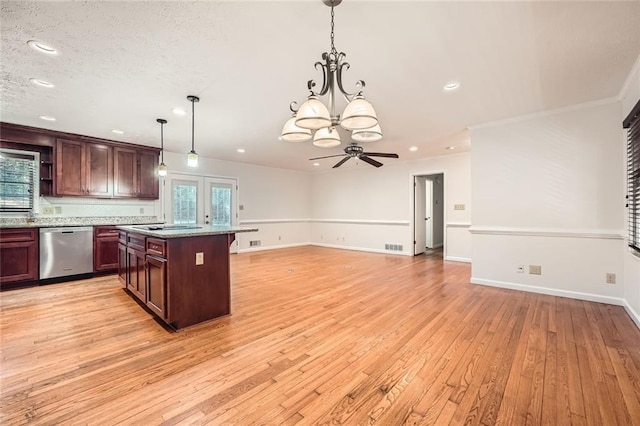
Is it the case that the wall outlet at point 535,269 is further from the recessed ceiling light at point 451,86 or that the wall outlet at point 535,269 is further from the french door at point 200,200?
the french door at point 200,200

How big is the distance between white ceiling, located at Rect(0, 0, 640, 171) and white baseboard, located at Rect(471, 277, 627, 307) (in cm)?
245

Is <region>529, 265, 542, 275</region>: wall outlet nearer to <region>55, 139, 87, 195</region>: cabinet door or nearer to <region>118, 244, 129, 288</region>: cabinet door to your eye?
<region>118, 244, 129, 288</region>: cabinet door

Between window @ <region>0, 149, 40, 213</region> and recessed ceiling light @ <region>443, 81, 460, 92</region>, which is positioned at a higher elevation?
recessed ceiling light @ <region>443, 81, 460, 92</region>

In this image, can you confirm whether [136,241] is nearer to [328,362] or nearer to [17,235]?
[17,235]

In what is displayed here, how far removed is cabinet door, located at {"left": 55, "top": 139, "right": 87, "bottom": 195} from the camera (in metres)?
4.70

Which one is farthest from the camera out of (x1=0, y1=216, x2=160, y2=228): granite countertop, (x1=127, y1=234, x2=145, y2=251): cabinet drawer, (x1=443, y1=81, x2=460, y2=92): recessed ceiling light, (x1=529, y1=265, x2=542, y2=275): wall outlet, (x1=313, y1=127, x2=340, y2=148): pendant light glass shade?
(x1=0, y1=216, x2=160, y2=228): granite countertop

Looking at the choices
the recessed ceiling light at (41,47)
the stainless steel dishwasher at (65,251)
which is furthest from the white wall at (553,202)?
the stainless steel dishwasher at (65,251)

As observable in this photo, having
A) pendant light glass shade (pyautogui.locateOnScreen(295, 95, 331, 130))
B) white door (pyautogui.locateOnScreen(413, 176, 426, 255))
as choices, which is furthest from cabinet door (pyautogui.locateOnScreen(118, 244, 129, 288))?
white door (pyautogui.locateOnScreen(413, 176, 426, 255))

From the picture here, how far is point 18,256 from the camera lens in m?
4.14

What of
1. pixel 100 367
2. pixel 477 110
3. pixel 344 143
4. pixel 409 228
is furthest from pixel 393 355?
pixel 409 228

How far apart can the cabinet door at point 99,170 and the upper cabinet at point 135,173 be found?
10 cm

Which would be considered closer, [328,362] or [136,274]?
[328,362]

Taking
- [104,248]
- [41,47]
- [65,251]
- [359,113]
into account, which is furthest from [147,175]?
[359,113]

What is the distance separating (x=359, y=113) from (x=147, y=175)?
5527 millimetres
